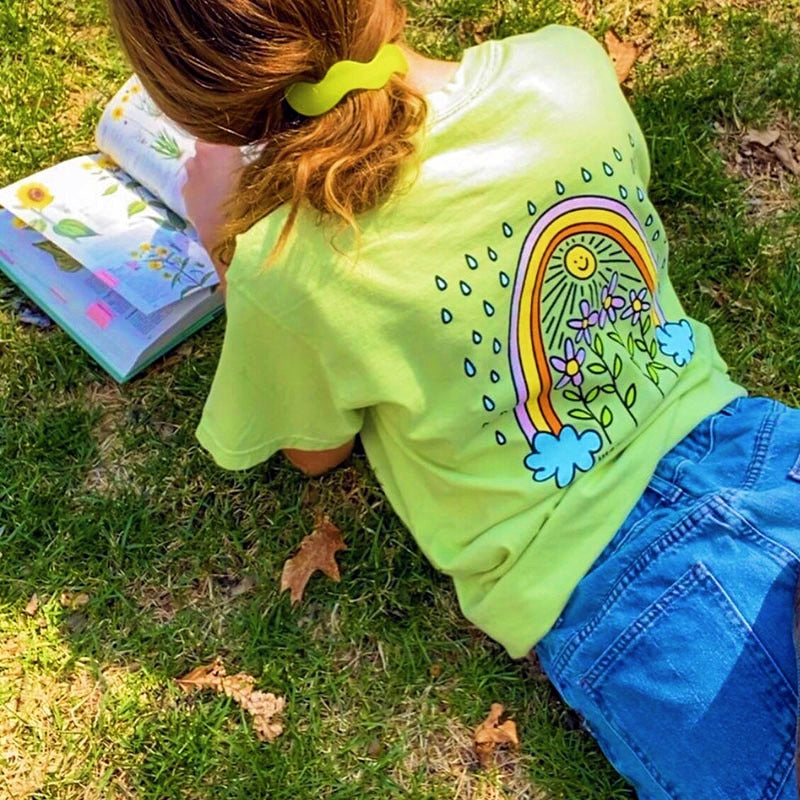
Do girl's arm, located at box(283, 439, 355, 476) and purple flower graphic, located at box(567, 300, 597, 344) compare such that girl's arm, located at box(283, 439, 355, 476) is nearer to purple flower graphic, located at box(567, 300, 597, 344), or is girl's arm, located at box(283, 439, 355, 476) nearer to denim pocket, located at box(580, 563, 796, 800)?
purple flower graphic, located at box(567, 300, 597, 344)

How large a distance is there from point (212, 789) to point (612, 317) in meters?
1.40

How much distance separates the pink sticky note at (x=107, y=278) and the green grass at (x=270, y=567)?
0.78ft

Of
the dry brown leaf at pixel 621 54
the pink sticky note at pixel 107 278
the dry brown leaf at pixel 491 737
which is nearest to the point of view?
the dry brown leaf at pixel 491 737

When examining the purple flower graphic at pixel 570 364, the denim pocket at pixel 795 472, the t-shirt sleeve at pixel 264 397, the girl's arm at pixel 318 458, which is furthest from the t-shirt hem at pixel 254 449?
the denim pocket at pixel 795 472

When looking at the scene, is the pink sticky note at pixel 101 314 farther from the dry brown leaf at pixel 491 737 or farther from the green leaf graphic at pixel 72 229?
the dry brown leaf at pixel 491 737

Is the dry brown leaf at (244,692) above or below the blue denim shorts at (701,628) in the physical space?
below

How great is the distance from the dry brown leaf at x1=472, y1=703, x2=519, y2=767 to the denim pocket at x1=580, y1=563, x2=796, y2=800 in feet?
1.60

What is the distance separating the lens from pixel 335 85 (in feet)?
4.77

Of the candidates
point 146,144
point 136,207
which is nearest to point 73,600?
point 136,207

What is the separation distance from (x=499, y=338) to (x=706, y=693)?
29.0 inches

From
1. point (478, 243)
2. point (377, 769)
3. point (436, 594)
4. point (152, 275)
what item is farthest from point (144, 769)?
point (478, 243)

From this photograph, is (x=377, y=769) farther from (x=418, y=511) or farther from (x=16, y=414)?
(x=16, y=414)

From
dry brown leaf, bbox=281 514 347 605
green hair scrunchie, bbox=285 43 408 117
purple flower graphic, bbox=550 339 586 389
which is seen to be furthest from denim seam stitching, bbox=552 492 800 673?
green hair scrunchie, bbox=285 43 408 117

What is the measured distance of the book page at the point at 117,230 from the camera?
2561 mm
